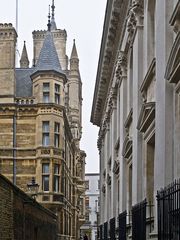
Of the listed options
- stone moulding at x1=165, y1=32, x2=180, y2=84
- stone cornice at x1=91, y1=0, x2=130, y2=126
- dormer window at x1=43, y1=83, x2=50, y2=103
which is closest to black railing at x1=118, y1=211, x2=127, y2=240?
stone cornice at x1=91, y1=0, x2=130, y2=126

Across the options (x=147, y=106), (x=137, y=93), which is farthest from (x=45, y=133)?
(x=147, y=106)

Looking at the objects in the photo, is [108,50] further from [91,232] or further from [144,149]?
[91,232]

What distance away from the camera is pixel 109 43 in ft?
83.9

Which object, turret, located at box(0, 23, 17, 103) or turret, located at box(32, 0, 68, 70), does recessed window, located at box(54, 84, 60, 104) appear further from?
turret, located at box(32, 0, 68, 70)

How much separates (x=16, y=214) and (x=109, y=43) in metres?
8.43

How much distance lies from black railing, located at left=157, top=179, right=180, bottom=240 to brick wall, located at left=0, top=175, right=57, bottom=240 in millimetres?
7244

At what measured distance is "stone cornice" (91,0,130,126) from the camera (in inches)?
851

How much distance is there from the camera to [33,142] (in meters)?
47.7

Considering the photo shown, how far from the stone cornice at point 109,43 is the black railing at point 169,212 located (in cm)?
1073

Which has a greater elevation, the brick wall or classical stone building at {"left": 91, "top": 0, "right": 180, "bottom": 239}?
classical stone building at {"left": 91, "top": 0, "right": 180, "bottom": 239}

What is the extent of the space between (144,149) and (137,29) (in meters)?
3.16

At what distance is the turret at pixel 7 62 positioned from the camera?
157 feet

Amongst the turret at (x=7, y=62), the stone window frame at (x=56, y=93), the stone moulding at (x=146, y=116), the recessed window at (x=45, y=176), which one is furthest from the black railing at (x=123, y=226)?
the stone window frame at (x=56, y=93)

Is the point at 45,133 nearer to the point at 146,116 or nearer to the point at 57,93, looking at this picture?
the point at 57,93
